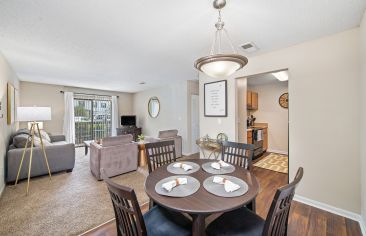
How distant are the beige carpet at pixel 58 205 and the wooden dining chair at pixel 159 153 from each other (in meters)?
0.71

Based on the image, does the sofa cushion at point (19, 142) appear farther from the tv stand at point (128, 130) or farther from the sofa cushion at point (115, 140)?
the tv stand at point (128, 130)

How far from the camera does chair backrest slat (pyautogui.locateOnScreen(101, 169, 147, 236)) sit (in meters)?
0.89

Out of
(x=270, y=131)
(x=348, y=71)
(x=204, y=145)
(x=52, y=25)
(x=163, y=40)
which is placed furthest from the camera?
(x=270, y=131)

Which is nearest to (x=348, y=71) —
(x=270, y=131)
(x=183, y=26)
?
(x=183, y=26)

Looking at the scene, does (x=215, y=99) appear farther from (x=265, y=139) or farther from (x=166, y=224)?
(x=265, y=139)

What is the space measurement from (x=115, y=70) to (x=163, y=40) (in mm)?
2026

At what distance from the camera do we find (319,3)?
5.04 feet

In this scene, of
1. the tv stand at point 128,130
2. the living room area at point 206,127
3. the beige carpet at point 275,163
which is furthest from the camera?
the tv stand at point 128,130

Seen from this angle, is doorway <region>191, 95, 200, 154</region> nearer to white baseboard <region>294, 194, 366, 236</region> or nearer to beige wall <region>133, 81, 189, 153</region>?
beige wall <region>133, 81, 189, 153</region>

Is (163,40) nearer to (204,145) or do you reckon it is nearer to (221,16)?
(221,16)

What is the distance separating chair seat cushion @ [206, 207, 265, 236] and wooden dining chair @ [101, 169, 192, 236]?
8.1 inches

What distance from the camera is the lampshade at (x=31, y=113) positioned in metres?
2.76

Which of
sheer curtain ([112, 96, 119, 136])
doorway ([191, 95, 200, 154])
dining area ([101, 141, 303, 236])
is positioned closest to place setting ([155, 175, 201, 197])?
dining area ([101, 141, 303, 236])

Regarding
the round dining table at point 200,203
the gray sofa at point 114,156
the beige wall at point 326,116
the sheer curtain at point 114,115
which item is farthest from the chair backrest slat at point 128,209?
the sheer curtain at point 114,115
